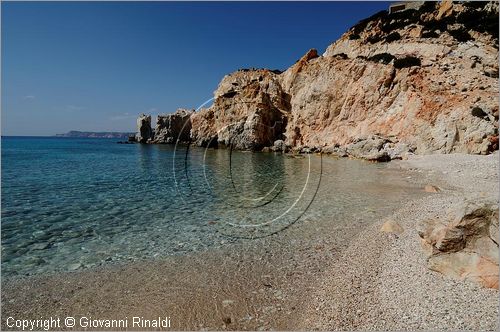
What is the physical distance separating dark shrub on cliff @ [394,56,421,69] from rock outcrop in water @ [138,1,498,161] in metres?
0.11

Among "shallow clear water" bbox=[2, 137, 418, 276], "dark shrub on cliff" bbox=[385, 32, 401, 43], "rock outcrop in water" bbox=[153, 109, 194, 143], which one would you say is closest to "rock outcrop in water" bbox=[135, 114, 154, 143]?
"rock outcrop in water" bbox=[153, 109, 194, 143]

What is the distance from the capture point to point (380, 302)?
5.34 m

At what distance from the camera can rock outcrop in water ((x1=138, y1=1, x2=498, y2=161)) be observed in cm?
3008

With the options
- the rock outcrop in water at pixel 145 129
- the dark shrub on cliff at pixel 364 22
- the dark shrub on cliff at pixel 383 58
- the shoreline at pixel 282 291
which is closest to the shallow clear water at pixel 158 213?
the shoreline at pixel 282 291

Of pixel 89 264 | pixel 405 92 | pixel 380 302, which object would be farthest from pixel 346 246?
pixel 405 92

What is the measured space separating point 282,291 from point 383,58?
4238cm

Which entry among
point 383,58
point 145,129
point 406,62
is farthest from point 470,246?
point 145,129

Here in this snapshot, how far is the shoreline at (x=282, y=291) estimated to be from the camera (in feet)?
16.3

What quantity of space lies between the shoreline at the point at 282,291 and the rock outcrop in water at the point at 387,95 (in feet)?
81.3

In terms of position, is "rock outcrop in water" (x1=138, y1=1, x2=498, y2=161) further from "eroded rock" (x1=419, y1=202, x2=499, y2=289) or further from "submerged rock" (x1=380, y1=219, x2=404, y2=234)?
"eroded rock" (x1=419, y1=202, x2=499, y2=289)

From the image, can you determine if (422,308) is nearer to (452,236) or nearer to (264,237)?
(452,236)

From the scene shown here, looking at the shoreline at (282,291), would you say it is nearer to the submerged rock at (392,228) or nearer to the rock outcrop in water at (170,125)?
the submerged rock at (392,228)

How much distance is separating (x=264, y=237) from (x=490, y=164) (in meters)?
19.1

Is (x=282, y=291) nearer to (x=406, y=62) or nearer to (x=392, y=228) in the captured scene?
(x=392, y=228)
